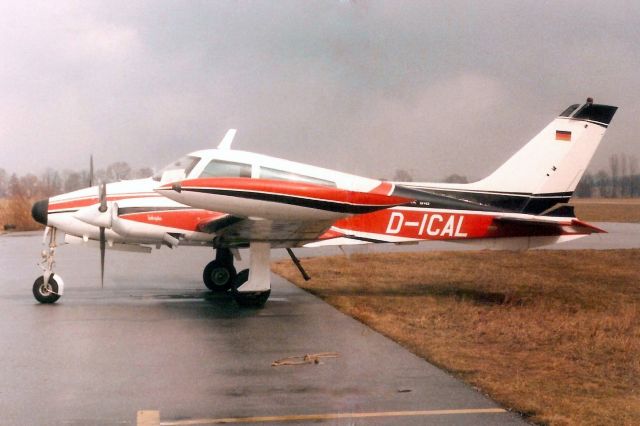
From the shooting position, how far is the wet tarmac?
240 inches

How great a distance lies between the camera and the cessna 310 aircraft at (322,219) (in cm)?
1120

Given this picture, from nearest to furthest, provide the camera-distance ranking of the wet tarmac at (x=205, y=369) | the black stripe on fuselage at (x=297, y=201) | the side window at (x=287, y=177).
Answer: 1. the wet tarmac at (x=205, y=369)
2. the black stripe on fuselage at (x=297, y=201)
3. the side window at (x=287, y=177)

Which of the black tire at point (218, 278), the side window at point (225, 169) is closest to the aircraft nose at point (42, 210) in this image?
the black tire at point (218, 278)

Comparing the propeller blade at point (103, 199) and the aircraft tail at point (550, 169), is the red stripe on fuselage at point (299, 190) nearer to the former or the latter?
the propeller blade at point (103, 199)

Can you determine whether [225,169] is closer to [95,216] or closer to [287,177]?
[287,177]

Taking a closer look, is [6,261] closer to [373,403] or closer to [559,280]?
[559,280]

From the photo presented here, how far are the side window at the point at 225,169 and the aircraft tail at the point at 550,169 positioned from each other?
3.87 meters

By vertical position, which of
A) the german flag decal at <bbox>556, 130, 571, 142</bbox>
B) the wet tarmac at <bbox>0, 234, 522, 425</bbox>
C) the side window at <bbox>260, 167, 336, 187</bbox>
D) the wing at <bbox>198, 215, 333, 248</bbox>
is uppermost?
the german flag decal at <bbox>556, 130, 571, 142</bbox>

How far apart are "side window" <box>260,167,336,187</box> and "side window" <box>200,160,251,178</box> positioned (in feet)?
0.85

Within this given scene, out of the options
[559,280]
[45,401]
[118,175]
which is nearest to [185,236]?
[118,175]

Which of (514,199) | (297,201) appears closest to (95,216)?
(297,201)

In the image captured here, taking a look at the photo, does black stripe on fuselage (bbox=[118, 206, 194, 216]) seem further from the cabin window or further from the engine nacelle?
the cabin window

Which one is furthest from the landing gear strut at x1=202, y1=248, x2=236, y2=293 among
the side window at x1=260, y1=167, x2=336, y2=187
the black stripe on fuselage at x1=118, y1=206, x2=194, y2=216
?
the side window at x1=260, y1=167, x2=336, y2=187

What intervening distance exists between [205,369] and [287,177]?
153 inches
